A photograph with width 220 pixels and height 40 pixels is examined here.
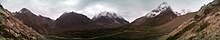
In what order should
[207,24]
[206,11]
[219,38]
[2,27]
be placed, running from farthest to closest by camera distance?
[206,11]
[207,24]
[2,27]
[219,38]

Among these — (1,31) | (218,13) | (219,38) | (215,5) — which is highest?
(215,5)

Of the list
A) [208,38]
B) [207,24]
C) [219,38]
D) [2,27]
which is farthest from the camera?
[207,24]

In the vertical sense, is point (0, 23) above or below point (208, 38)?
above

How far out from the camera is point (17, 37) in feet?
423

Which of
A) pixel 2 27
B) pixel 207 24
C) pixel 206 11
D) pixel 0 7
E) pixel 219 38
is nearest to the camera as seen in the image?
pixel 219 38

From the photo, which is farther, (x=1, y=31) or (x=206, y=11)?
(x=206, y=11)

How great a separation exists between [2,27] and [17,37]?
32.5 feet

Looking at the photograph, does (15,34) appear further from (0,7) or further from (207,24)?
(207,24)

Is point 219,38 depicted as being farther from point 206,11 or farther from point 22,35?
point 206,11

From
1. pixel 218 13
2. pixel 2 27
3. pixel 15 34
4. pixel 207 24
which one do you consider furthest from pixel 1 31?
pixel 218 13

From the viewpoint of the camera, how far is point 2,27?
11962 centimetres

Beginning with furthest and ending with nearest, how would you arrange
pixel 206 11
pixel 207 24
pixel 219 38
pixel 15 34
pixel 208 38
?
pixel 206 11, pixel 207 24, pixel 15 34, pixel 208 38, pixel 219 38

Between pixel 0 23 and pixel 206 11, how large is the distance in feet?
308

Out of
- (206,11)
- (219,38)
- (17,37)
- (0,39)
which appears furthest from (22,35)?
(206,11)
